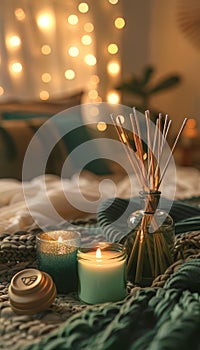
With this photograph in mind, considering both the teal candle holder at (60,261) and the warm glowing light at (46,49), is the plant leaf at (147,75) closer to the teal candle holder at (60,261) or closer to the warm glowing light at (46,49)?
the warm glowing light at (46,49)

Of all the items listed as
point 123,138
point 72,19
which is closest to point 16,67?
point 72,19

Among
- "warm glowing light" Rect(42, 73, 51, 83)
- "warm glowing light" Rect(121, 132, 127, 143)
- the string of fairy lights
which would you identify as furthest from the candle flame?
"warm glowing light" Rect(42, 73, 51, 83)

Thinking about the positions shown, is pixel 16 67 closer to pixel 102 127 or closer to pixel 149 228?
pixel 102 127

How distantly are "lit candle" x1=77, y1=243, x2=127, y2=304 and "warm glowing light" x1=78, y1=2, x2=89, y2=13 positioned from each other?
86.7 inches

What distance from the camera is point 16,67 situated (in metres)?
2.49

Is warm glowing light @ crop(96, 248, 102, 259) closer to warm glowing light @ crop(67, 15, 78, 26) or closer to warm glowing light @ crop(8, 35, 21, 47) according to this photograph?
warm glowing light @ crop(8, 35, 21, 47)

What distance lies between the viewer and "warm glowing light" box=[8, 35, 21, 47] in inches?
96.1

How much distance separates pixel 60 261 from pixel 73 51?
2.11m

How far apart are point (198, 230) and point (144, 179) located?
0.77 ft

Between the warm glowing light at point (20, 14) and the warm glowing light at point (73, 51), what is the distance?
332mm

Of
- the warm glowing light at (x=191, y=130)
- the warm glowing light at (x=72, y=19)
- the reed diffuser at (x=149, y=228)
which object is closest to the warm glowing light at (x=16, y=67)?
the warm glowing light at (x=72, y=19)

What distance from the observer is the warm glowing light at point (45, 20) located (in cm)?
251

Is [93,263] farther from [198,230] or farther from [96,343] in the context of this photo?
[198,230]

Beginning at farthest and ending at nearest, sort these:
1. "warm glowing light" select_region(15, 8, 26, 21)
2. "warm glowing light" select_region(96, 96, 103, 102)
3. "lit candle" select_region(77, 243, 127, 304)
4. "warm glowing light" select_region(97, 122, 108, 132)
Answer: "warm glowing light" select_region(96, 96, 103, 102), "warm glowing light" select_region(15, 8, 26, 21), "warm glowing light" select_region(97, 122, 108, 132), "lit candle" select_region(77, 243, 127, 304)
